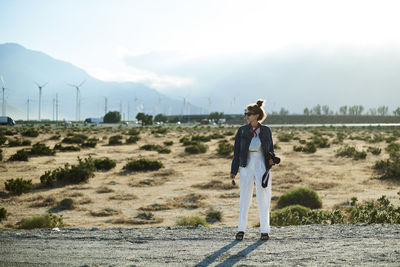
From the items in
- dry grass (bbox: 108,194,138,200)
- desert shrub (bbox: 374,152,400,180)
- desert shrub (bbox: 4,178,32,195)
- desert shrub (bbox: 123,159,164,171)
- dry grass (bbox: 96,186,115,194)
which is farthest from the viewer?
desert shrub (bbox: 123,159,164,171)

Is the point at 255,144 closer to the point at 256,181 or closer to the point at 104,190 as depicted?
the point at 256,181

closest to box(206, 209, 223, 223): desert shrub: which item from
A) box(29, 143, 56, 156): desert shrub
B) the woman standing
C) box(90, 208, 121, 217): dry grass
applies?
box(90, 208, 121, 217): dry grass

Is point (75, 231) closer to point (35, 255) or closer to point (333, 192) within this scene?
point (35, 255)

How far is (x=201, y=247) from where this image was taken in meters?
6.79

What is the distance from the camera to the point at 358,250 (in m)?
6.43

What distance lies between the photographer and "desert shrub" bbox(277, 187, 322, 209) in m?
14.3

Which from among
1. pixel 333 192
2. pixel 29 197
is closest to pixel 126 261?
pixel 29 197

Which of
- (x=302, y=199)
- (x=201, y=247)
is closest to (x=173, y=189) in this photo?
(x=302, y=199)

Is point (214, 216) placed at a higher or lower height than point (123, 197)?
higher

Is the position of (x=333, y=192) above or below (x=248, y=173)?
below

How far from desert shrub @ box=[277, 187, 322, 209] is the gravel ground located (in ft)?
18.9

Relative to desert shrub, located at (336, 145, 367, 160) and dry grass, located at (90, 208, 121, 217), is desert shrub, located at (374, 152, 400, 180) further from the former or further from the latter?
dry grass, located at (90, 208, 121, 217)

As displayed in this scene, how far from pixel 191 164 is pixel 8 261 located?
20.1m

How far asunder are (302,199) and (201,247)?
28.2 feet
